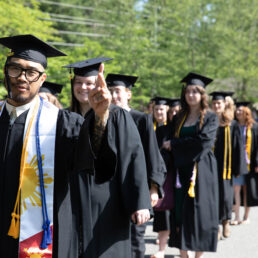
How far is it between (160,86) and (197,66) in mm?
1986

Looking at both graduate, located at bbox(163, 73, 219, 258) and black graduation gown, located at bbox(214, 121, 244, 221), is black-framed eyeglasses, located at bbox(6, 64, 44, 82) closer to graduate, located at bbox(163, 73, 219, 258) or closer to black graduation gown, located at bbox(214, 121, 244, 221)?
graduate, located at bbox(163, 73, 219, 258)

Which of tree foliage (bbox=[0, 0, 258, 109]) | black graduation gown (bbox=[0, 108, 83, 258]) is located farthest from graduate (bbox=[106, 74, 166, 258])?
tree foliage (bbox=[0, 0, 258, 109])

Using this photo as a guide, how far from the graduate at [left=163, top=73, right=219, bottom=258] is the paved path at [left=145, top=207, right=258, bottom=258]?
71cm

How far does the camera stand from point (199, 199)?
538cm

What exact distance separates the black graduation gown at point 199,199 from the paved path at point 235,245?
2.26 feet

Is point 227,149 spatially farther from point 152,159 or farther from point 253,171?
point 152,159

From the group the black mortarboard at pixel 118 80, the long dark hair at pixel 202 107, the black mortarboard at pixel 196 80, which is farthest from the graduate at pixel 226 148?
the black mortarboard at pixel 118 80

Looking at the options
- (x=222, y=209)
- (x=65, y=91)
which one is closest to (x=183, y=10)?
(x=65, y=91)

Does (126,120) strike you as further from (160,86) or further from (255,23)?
(255,23)

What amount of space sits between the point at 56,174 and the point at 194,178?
9.65 ft

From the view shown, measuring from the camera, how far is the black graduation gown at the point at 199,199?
532 cm

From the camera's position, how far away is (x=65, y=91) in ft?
45.6

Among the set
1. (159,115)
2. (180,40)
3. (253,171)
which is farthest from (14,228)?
(180,40)

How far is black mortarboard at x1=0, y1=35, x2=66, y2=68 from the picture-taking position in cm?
279
